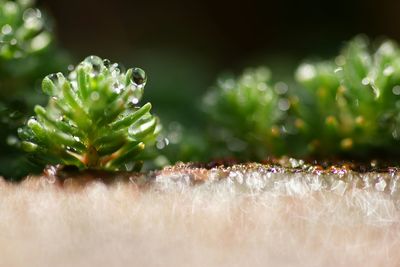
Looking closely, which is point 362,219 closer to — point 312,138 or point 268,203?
point 268,203

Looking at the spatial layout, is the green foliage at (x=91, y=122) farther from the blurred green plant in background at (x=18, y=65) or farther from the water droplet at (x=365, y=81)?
the water droplet at (x=365, y=81)

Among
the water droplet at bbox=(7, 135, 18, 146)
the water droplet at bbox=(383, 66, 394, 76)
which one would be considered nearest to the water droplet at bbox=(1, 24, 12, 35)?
the water droplet at bbox=(7, 135, 18, 146)

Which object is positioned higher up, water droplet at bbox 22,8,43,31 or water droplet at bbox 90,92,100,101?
water droplet at bbox 22,8,43,31

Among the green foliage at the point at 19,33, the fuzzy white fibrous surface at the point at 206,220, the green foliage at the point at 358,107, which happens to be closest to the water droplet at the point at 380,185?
the fuzzy white fibrous surface at the point at 206,220

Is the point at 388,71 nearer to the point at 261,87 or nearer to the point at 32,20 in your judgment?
the point at 261,87

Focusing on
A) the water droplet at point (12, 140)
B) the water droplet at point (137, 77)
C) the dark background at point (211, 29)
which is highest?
the dark background at point (211, 29)

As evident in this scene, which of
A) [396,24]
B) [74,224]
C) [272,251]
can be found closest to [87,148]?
[74,224]

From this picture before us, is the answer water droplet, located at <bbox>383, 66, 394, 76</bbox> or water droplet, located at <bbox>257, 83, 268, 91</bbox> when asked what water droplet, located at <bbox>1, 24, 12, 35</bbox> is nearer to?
water droplet, located at <bbox>257, 83, 268, 91</bbox>
